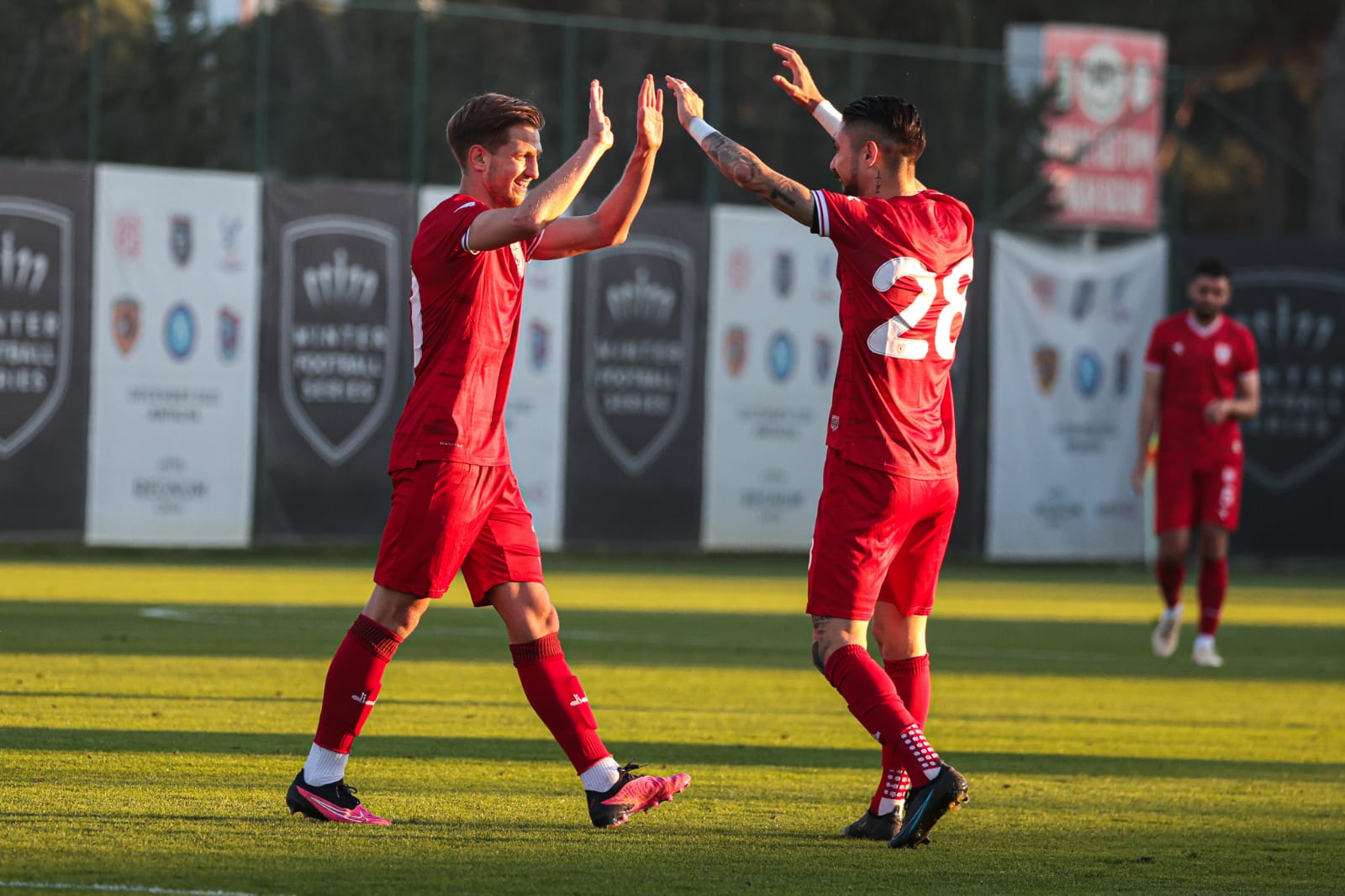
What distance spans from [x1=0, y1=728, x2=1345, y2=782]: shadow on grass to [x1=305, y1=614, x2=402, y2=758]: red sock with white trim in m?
1.38

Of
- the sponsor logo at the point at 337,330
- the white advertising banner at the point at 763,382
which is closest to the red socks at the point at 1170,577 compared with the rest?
the white advertising banner at the point at 763,382

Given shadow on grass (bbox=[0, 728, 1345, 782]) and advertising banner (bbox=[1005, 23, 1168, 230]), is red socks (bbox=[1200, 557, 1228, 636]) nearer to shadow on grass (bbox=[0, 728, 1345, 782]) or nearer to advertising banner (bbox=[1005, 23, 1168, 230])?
shadow on grass (bbox=[0, 728, 1345, 782])

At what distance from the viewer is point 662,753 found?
8430 millimetres

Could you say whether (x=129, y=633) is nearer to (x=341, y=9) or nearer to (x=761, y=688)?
(x=761, y=688)

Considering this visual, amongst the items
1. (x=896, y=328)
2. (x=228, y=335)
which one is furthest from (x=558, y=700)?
(x=228, y=335)

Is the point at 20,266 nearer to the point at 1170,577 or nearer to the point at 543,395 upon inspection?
the point at 543,395

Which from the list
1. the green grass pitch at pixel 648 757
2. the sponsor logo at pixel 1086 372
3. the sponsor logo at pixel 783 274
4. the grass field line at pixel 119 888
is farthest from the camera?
the sponsor logo at pixel 1086 372

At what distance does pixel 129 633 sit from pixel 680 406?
10650 millimetres

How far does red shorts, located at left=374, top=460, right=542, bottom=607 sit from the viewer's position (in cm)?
631

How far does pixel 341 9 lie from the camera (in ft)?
77.2

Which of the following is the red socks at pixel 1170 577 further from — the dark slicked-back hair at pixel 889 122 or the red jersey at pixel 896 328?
the dark slicked-back hair at pixel 889 122

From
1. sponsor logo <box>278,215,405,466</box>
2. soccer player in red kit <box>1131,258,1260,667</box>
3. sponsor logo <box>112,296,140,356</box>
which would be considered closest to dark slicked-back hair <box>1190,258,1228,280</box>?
soccer player in red kit <box>1131,258,1260,667</box>

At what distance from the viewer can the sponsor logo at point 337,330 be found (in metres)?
20.9

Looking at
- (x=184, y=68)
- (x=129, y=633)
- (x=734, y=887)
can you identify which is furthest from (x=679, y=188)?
(x=734, y=887)
